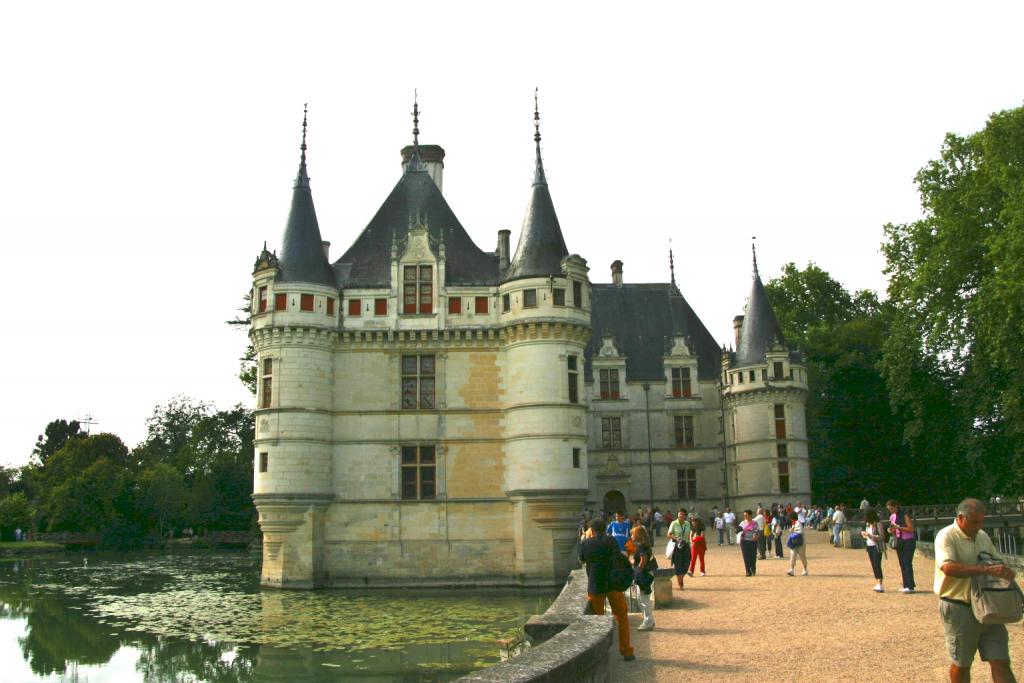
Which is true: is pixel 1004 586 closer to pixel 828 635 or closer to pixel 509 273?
pixel 828 635

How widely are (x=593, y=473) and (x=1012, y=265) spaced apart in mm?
21094

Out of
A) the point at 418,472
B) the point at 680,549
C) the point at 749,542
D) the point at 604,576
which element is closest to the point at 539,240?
the point at 418,472

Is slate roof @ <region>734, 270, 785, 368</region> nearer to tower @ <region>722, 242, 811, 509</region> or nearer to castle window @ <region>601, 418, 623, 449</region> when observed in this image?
tower @ <region>722, 242, 811, 509</region>

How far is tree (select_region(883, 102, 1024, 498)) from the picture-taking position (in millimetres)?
26328

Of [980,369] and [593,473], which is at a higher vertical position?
[980,369]

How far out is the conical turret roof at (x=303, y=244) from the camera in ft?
86.1

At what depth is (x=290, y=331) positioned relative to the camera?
1015 inches

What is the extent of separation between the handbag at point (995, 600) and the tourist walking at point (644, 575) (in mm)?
5607

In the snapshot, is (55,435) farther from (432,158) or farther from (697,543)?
(697,543)

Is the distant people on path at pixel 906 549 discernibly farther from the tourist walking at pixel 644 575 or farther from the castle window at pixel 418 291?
the castle window at pixel 418 291

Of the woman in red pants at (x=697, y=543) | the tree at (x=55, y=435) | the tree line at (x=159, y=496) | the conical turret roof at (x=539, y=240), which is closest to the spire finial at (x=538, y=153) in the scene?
the conical turret roof at (x=539, y=240)

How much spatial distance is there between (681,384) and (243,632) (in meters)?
27.8

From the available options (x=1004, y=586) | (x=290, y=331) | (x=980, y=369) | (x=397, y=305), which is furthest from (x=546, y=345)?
(x=1004, y=586)

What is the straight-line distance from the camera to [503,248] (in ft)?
97.9
